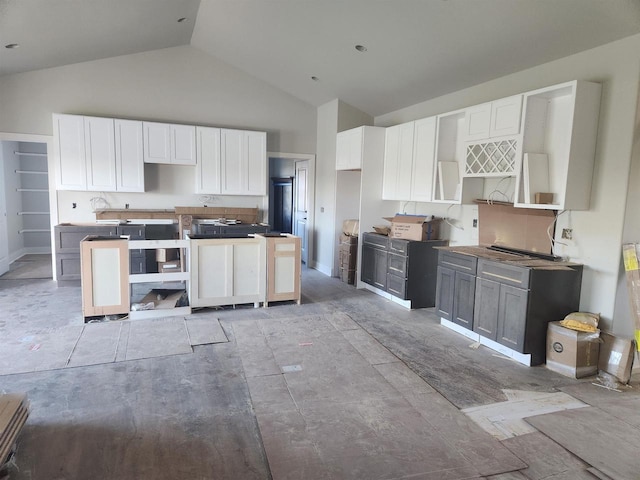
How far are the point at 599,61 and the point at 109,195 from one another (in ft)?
21.7

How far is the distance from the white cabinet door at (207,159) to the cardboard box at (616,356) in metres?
5.65

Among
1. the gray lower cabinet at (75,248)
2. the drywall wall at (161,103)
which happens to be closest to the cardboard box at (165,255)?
the gray lower cabinet at (75,248)

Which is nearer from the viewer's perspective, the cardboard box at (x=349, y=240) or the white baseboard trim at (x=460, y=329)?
the white baseboard trim at (x=460, y=329)

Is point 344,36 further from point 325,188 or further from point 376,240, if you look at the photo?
point 325,188

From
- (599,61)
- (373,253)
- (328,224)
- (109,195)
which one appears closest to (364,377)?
(373,253)

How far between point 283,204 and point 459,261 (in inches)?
216

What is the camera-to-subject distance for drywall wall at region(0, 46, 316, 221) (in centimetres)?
607

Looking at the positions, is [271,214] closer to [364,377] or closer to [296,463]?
[364,377]

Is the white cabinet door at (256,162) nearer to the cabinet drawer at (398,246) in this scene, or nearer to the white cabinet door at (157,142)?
the white cabinet door at (157,142)

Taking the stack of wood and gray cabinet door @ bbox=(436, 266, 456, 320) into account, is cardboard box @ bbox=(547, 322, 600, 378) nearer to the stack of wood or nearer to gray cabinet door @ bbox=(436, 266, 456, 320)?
gray cabinet door @ bbox=(436, 266, 456, 320)

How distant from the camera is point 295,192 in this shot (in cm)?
848

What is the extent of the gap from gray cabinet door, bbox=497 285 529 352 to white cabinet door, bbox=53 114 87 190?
19.6 feet

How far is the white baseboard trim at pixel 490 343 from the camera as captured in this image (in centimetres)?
367

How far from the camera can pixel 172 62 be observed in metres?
6.69
